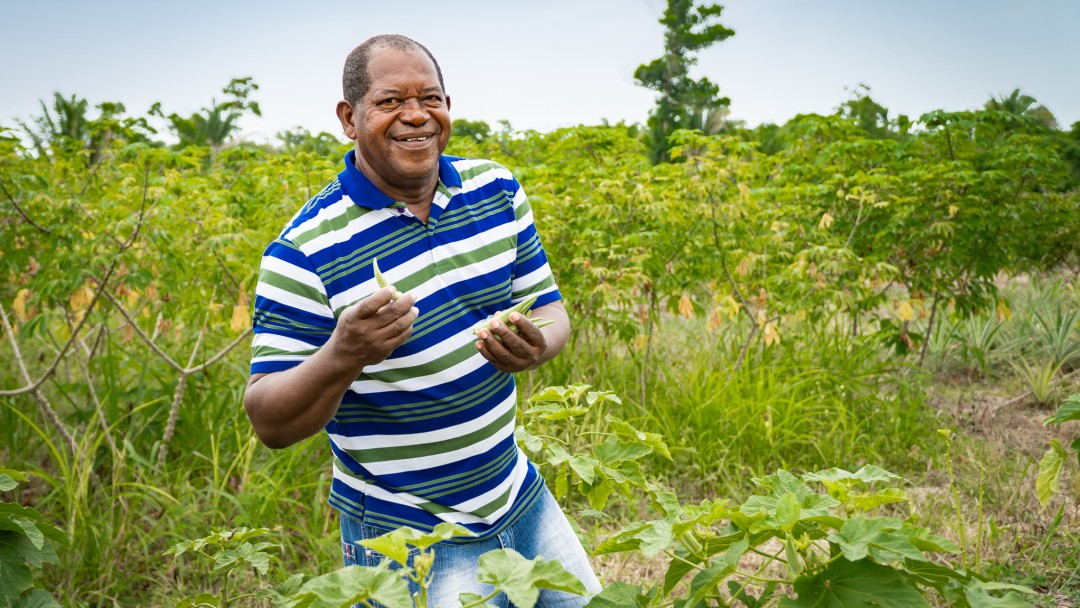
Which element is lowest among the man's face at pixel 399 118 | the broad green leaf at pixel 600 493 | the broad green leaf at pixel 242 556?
the broad green leaf at pixel 242 556

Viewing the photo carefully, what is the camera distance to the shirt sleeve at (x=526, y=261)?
1.72 m

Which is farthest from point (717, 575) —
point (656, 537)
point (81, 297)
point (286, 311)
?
point (81, 297)

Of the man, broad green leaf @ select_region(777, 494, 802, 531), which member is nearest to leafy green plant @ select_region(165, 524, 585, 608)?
broad green leaf @ select_region(777, 494, 802, 531)

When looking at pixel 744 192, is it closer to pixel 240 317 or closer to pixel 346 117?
pixel 240 317

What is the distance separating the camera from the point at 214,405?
375 cm

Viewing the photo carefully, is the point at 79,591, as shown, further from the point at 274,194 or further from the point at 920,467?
the point at 920,467

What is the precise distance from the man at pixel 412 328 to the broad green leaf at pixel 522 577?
0.45 m

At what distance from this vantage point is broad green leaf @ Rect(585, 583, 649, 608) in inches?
44.2

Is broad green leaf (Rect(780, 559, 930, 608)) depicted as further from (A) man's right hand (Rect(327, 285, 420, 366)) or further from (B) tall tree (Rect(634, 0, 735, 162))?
(B) tall tree (Rect(634, 0, 735, 162))

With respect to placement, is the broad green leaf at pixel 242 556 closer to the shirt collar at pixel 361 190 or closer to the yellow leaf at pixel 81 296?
the shirt collar at pixel 361 190

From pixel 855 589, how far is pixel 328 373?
782 mm

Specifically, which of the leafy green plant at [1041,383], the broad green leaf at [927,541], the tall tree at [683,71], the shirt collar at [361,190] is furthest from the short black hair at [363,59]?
the tall tree at [683,71]

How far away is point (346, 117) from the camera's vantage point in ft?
5.24

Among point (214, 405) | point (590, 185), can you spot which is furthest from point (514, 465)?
point (590, 185)
